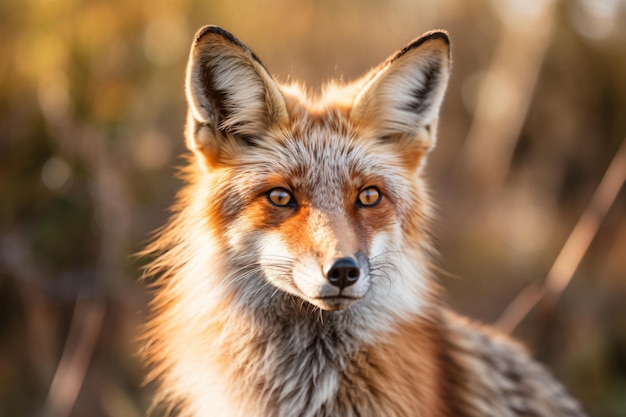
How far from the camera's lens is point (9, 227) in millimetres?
7340

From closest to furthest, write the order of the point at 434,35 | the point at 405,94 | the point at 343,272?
1. the point at 343,272
2. the point at 434,35
3. the point at 405,94

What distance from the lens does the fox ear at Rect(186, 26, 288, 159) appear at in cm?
321

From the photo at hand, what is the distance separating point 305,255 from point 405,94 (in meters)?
1.20

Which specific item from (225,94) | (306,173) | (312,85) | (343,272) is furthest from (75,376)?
(343,272)

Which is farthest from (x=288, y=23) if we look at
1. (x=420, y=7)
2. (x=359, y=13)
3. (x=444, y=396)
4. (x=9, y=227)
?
(x=444, y=396)

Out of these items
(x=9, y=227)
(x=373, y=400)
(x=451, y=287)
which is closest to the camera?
(x=373, y=400)

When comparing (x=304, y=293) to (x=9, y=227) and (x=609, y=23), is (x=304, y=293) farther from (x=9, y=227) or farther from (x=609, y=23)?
(x=609, y=23)

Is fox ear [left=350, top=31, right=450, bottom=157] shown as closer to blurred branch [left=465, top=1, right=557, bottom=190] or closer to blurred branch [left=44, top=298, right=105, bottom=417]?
blurred branch [left=44, top=298, right=105, bottom=417]

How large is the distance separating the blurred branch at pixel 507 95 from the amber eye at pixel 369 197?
30.1ft

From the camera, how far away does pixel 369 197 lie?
10.7 feet

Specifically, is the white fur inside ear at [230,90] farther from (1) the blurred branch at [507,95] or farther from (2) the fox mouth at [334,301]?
(1) the blurred branch at [507,95]

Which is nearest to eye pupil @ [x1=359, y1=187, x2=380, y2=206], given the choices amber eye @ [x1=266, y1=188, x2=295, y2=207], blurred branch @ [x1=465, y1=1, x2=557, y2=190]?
amber eye @ [x1=266, y1=188, x2=295, y2=207]

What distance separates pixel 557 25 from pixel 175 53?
6790mm

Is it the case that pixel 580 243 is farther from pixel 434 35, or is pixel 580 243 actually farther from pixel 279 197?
pixel 279 197
